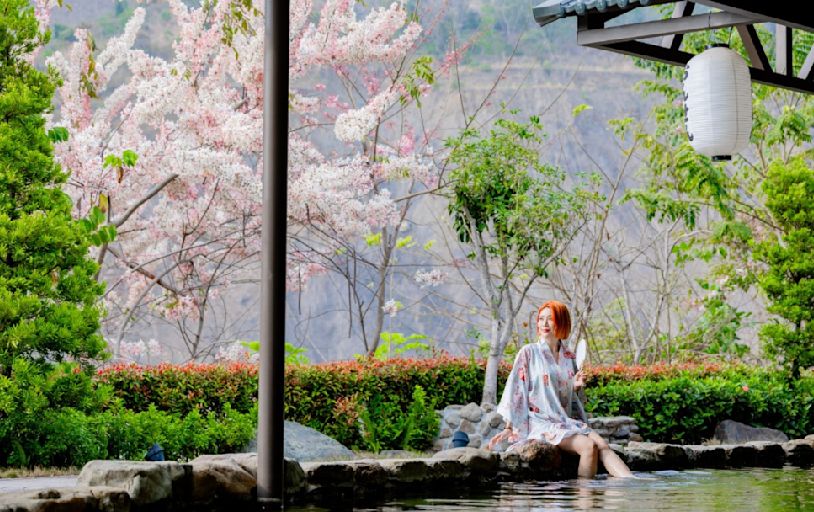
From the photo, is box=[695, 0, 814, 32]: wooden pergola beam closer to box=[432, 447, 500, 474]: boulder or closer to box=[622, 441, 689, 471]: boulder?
box=[432, 447, 500, 474]: boulder

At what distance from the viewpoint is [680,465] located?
8.59 m

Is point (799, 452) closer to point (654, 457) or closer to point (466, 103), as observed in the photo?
point (654, 457)

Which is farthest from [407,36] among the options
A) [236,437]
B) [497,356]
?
[236,437]

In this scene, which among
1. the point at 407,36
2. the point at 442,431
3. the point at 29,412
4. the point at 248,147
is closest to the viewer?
the point at 29,412

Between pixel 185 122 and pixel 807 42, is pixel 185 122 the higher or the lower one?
the lower one

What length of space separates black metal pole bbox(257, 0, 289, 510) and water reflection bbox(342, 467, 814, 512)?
0.67 m

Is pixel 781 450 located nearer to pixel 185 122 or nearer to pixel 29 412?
pixel 29 412

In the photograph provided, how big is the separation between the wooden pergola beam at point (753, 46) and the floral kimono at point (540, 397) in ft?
9.62

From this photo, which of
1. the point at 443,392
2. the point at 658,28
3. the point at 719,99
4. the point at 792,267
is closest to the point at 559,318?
the point at 719,99

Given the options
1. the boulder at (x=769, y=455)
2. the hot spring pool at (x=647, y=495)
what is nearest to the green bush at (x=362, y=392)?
the hot spring pool at (x=647, y=495)

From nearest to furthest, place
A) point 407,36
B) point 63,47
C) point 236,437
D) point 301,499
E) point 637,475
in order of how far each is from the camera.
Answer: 1. point 301,499
2. point 637,475
3. point 236,437
4. point 407,36
5. point 63,47

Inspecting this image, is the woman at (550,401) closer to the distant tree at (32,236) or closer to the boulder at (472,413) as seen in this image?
the boulder at (472,413)

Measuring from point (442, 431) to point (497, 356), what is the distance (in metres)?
1.09

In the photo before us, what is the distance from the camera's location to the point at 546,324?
25.2ft
